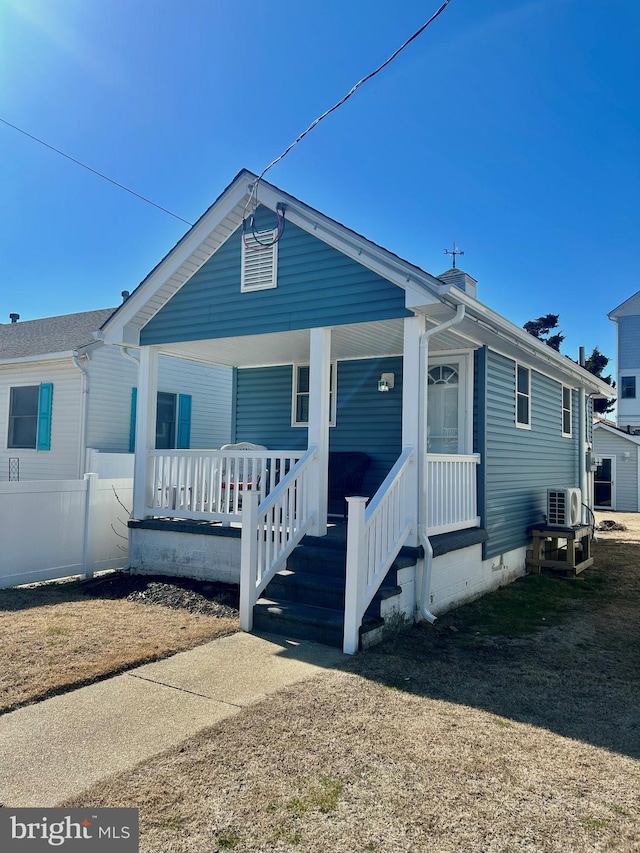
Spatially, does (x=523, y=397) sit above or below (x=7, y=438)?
above

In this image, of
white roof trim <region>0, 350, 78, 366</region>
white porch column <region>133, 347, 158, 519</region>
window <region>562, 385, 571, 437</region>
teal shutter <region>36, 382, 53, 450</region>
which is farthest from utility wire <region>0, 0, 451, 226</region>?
window <region>562, 385, 571, 437</region>

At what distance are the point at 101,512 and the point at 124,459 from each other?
3786mm

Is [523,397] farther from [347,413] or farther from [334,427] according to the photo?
[334,427]

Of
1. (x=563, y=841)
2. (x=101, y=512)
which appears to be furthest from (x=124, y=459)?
(x=563, y=841)

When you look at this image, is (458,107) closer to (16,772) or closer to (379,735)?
(379,735)

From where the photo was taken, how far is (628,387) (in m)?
26.2

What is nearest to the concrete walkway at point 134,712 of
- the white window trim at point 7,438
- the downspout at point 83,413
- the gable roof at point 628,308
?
the downspout at point 83,413

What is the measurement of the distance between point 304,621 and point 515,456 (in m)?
4.88

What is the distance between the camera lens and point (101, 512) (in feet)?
27.1

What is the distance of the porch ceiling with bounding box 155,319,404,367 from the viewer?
716 centimetres

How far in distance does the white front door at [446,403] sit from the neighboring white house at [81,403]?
20.2 feet

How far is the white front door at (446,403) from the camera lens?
800 cm

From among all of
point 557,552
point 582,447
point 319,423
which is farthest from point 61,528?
point 582,447

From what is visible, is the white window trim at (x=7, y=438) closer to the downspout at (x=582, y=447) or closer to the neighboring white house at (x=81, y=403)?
the neighboring white house at (x=81, y=403)
